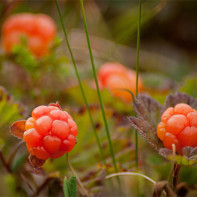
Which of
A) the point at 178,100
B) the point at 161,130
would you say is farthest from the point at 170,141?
the point at 178,100

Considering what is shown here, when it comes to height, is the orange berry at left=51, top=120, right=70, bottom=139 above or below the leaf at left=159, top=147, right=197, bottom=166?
above

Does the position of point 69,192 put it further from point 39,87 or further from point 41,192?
point 39,87

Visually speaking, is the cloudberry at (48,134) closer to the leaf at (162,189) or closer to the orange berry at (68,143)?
the orange berry at (68,143)

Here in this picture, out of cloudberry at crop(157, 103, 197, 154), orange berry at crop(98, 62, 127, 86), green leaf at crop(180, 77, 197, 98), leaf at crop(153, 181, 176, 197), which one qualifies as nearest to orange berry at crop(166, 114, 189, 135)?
cloudberry at crop(157, 103, 197, 154)

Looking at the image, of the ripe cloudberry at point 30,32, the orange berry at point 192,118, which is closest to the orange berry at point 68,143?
the orange berry at point 192,118

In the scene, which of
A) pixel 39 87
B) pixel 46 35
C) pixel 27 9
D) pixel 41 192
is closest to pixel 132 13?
pixel 27 9

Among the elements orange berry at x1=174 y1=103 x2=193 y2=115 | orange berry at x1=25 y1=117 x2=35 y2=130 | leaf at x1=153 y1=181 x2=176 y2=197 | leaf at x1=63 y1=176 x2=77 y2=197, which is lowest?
leaf at x1=153 y1=181 x2=176 y2=197

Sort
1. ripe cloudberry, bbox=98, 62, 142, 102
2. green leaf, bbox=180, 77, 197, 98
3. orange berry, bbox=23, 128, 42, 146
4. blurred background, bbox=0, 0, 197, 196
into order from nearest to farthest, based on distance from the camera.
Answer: orange berry, bbox=23, 128, 42, 146
blurred background, bbox=0, 0, 197, 196
green leaf, bbox=180, 77, 197, 98
ripe cloudberry, bbox=98, 62, 142, 102

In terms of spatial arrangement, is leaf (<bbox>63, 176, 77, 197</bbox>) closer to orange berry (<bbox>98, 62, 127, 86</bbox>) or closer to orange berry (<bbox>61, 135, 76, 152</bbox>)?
orange berry (<bbox>61, 135, 76, 152</bbox>)
